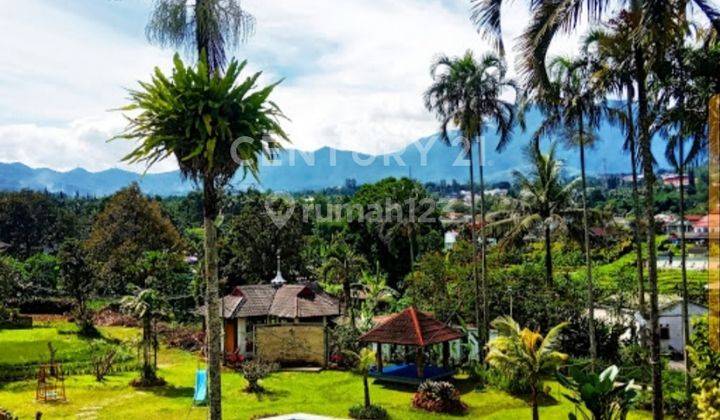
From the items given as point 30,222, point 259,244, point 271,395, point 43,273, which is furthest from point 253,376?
point 30,222

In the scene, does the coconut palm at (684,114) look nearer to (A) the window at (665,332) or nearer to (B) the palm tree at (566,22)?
(B) the palm tree at (566,22)

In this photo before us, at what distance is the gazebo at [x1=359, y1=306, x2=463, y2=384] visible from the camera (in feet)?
72.0

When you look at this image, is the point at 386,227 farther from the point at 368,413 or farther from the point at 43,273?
the point at 368,413

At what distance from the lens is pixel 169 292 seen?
3900 centimetres

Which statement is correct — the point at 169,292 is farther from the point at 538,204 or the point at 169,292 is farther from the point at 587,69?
the point at 587,69

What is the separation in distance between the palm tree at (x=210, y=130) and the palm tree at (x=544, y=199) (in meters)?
17.5

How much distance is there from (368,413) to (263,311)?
1087 centimetres

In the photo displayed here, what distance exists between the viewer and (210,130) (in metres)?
12.5

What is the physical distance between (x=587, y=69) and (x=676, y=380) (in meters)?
9.53

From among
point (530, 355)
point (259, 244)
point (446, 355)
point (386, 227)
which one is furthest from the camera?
point (386, 227)


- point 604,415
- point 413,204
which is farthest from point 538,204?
point 604,415

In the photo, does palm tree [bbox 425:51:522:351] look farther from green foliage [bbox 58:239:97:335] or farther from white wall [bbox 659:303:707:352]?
green foliage [bbox 58:239:97:335]

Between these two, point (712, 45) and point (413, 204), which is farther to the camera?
point (413, 204)

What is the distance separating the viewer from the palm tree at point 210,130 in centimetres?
1262
